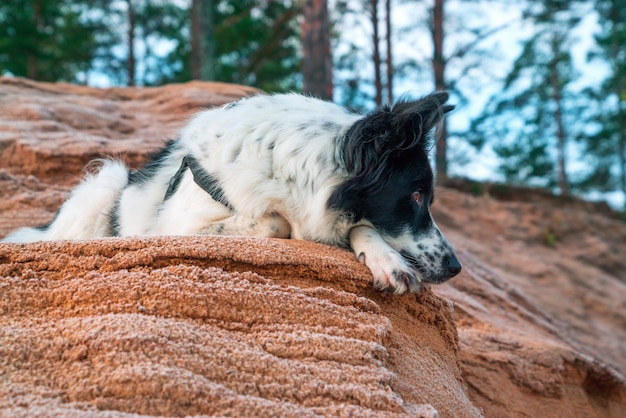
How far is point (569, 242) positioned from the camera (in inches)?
436

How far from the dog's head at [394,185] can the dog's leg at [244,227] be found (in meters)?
0.35

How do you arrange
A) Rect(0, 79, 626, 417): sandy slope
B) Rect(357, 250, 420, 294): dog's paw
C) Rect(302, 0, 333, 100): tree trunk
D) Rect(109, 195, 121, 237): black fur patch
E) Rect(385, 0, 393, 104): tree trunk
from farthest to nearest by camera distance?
Rect(385, 0, 393, 104): tree trunk
Rect(302, 0, 333, 100): tree trunk
Rect(109, 195, 121, 237): black fur patch
Rect(357, 250, 420, 294): dog's paw
Rect(0, 79, 626, 417): sandy slope

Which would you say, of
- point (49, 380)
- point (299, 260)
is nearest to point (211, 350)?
point (49, 380)

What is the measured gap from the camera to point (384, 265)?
2463 mm

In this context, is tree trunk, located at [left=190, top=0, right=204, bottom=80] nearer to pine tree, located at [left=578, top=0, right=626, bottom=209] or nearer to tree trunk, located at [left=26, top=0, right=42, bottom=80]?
tree trunk, located at [left=26, top=0, right=42, bottom=80]

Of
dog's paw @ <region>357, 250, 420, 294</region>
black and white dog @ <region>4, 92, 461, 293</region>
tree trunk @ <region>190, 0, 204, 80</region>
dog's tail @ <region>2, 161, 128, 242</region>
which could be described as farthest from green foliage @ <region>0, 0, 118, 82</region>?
dog's paw @ <region>357, 250, 420, 294</region>

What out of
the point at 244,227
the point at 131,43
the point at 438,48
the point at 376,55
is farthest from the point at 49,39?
the point at 244,227

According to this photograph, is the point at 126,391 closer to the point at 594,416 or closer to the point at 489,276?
the point at 594,416

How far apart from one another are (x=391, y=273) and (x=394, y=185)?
643 millimetres

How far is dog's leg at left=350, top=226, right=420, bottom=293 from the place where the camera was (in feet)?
7.90

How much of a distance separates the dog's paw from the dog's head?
1.22ft

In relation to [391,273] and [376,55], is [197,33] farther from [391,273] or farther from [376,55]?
[391,273]

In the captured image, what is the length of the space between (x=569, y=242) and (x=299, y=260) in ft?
33.4

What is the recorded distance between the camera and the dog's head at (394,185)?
2.86 meters
